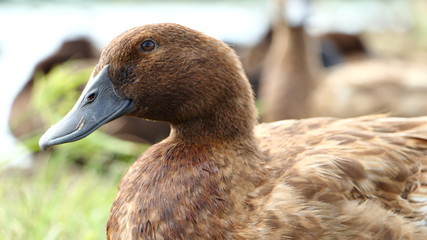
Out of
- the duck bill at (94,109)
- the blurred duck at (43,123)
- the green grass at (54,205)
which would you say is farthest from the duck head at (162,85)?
the blurred duck at (43,123)

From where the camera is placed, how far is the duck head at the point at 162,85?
2924 millimetres

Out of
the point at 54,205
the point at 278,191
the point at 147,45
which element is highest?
the point at 147,45

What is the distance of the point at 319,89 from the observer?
746 cm

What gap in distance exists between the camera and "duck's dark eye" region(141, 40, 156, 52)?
294 centimetres

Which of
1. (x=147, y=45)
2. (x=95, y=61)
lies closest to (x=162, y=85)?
(x=147, y=45)

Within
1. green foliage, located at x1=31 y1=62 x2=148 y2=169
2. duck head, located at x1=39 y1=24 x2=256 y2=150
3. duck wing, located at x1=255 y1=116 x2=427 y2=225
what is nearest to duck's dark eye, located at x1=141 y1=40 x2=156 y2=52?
duck head, located at x1=39 y1=24 x2=256 y2=150

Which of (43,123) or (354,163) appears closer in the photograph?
(354,163)

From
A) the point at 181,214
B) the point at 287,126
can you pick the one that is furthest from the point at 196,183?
the point at 287,126

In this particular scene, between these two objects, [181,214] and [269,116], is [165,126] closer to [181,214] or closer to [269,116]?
[269,116]

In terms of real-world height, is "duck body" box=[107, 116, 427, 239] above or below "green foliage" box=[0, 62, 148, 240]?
above

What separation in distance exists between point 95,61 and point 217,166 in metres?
5.26

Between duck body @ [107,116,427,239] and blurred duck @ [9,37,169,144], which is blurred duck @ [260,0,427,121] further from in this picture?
duck body @ [107,116,427,239]

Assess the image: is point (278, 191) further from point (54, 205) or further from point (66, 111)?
point (66, 111)

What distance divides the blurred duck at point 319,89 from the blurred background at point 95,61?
1 centimetres
